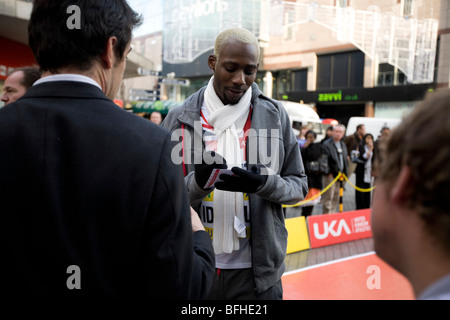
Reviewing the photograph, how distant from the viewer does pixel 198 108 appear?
6.83 ft

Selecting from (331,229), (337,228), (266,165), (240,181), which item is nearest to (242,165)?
(266,165)

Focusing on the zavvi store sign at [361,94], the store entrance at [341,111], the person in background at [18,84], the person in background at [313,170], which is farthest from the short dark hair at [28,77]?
the store entrance at [341,111]

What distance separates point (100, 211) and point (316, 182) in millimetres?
6674

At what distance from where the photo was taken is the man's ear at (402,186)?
0.72 meters

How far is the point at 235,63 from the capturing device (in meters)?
1.97

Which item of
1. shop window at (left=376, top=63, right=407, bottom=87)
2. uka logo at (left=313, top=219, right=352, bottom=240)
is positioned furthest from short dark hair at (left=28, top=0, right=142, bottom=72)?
shop window at (left=376, top=63, right=407, bottom=87)

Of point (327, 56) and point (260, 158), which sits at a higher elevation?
point (327, 56)

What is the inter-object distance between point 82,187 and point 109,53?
1.39 feet

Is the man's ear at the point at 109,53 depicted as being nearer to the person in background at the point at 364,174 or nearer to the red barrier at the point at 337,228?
the red barrier at the point at 337,228

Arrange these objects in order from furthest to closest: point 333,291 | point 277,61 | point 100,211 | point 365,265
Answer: point 277,61, point 365,265, point 333,291, point 100,211

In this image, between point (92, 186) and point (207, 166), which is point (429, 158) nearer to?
point (92, 186)

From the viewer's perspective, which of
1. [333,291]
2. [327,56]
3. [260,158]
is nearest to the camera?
[260,158]
